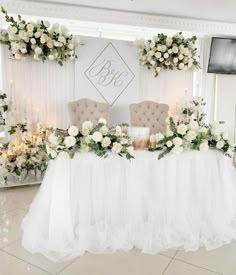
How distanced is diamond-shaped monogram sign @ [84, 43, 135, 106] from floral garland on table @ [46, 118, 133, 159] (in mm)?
2509

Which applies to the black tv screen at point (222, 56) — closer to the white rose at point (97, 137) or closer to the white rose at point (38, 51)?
the white rose at point (38, 51)

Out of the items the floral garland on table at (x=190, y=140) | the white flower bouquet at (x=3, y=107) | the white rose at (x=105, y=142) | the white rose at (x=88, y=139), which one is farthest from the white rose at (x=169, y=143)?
the white flower bouquet at (x=3, y=107)

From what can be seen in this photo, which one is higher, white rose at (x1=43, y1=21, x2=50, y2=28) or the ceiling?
the ceiling

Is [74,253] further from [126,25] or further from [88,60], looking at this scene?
[126,25]

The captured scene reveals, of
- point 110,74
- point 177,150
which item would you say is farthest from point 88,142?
point 110,74

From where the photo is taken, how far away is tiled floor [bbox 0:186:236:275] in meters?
1.89

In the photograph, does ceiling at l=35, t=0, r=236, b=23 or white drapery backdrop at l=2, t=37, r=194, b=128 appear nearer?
ceiling at l=35, t=0, r=236, b=23

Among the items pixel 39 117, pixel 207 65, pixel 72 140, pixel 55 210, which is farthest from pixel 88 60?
pixel 55 210

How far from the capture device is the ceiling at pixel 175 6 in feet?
13.2

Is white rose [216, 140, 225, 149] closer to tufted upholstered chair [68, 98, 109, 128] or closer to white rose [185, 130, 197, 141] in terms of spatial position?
white rose [185, 130, 197, 141]

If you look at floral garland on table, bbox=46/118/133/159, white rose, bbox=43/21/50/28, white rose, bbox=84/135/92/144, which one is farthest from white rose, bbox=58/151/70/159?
white rose, bbox=43/21/50/28

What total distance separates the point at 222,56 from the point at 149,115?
2033 millimetres

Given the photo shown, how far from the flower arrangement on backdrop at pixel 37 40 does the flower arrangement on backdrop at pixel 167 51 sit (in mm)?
1293

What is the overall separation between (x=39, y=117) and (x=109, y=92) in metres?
1.32
